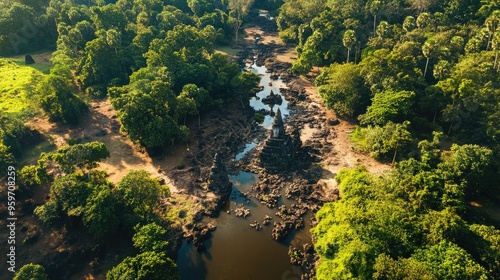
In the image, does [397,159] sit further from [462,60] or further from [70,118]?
[70,118]

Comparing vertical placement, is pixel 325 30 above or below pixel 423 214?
above

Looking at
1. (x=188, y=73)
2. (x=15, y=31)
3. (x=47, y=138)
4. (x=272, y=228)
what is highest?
(x=15, y=31)

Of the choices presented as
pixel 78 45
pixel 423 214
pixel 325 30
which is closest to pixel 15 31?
pixel 78 45

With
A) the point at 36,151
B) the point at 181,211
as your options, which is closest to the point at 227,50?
the point at 36,151

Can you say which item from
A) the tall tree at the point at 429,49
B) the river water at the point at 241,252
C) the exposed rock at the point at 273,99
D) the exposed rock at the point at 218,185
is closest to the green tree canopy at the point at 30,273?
the river water at the point at 241,252

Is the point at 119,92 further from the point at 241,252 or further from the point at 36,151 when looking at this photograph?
the point at 241,252

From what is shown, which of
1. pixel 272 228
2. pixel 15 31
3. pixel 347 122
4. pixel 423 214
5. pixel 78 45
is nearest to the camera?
pixel 423 214

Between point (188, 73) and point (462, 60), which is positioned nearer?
point (462, 60)

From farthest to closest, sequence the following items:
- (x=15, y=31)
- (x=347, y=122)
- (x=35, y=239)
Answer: (x=15, y=31), (x=347, y=122), (x=35, y=239)
